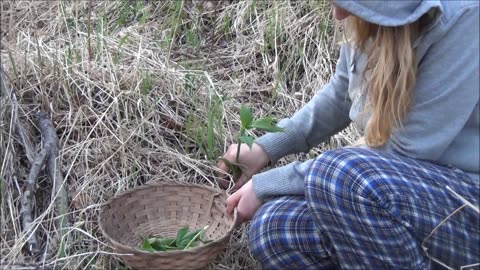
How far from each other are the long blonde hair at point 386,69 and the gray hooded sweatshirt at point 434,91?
26 mm

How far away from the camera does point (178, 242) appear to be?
188 cm

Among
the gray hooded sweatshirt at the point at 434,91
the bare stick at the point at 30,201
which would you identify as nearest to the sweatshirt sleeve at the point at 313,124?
the gray hooded sweatshirt at the point at 434,91

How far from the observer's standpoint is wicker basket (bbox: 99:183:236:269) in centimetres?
193

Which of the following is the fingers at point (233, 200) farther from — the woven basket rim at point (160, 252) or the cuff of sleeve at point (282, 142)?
the cuff of sleeve at point (282, 142)

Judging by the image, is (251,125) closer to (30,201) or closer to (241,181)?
(241,181)

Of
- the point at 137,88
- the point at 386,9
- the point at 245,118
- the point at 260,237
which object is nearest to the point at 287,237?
the point at 260,237

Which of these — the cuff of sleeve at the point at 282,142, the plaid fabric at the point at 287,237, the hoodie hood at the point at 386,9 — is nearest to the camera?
the hoodie hood at the point at 386,9

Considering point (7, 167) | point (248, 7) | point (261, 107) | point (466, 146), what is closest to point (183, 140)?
point (261, 107)

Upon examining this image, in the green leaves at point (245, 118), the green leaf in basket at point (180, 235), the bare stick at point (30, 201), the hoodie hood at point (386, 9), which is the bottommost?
the bare stick at point (30, 201)

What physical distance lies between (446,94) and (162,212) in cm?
80

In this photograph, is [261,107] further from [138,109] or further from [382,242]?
[382,242]

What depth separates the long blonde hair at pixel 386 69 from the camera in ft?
5.06

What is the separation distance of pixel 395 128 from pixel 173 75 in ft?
2.90

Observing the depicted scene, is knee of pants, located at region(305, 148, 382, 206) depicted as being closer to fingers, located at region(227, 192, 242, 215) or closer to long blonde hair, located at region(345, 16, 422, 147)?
long blonde hair, located at region(345, 16, 422, 147)
